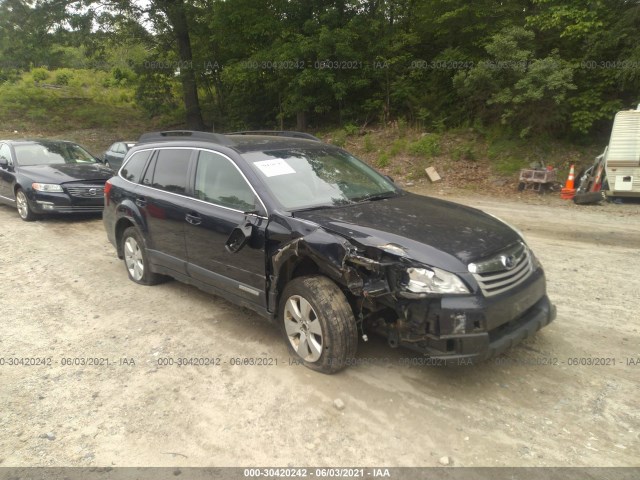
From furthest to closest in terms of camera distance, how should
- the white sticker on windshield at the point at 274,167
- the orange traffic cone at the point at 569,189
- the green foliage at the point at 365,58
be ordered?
the green foliage at the point at 365,58 < the orange traffic cone at the point at 569,189 < the white sticker on windshield at the point at 274,167

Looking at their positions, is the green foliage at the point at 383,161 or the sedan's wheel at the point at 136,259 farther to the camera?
the green foliage at the point at 383,161

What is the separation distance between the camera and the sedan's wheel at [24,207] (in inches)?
373

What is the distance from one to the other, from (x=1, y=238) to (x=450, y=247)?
8.07 m

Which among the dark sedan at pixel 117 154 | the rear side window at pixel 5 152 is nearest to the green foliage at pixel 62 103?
the dark sedan at pixel 117 154

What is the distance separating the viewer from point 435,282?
3260 mm

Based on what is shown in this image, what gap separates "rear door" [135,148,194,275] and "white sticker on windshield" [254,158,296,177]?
0.98 m

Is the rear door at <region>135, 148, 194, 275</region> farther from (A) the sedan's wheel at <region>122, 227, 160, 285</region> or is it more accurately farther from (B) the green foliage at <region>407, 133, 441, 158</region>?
(B) the green foliage at <region>407, 133, 441, 158</region>

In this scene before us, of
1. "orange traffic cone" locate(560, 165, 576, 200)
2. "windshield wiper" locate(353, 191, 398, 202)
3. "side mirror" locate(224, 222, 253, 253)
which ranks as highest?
"windshield wiper" locate(353, 191, 398, 202)

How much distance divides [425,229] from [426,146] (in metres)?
11.9

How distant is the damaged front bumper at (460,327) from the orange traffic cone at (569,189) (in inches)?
357

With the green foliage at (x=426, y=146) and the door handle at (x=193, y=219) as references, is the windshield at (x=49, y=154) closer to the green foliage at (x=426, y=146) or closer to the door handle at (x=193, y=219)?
the door handle at (x=193, y=219)

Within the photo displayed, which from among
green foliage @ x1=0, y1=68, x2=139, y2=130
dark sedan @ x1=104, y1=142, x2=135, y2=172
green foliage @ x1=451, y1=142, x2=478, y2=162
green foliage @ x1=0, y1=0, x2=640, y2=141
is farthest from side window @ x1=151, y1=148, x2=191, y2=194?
green foliage @ x1=0, y1=68, x2=139, y2=130

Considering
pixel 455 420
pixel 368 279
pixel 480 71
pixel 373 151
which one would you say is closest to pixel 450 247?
pixel 368 279

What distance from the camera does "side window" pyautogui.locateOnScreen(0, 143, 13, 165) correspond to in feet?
33.0
